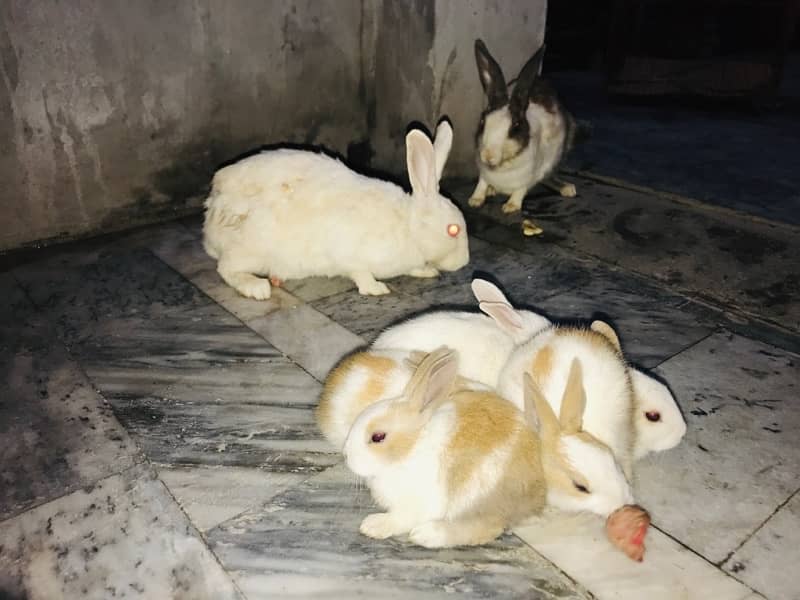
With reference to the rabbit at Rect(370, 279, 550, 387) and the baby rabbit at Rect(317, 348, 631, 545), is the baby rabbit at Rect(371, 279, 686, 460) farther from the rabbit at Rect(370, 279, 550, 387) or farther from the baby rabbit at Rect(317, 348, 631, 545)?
the baby rabbit at Rect(317, 348, 631, 545)

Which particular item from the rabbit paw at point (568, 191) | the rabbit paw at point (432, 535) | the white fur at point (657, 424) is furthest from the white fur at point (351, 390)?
the rabbit paw at point (568, 191)

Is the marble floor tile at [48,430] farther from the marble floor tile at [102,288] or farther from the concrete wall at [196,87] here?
the concrete wall at [196,87]

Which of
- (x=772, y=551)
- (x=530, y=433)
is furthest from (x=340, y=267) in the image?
(x=772, y=551)

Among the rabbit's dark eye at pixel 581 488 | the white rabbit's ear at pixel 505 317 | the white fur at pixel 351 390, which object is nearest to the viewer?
the rabbit's dark eye at pixel 581 488

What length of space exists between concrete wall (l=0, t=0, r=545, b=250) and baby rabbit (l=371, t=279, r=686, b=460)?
291cm

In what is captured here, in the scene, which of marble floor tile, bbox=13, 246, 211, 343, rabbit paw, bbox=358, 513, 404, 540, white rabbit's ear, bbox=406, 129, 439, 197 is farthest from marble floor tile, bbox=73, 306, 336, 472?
white rabbit's ear, bbox=406, 129, 439, 197

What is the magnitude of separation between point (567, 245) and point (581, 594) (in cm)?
284

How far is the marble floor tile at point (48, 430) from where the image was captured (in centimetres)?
237

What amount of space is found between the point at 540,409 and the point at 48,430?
6.58 ft

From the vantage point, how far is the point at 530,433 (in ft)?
7.27

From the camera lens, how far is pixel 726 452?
2.52m

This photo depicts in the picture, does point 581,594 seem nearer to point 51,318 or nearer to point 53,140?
point 51,318

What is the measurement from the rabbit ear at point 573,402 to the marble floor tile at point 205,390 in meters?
0.94

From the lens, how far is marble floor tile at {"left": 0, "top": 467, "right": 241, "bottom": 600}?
6.48ft
